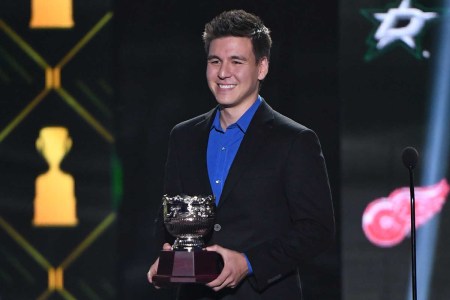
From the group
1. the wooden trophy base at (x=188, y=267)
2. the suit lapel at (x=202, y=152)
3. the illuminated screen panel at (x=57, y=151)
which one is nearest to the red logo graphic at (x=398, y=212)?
the illuminated screen panel at (x=57, y=151)

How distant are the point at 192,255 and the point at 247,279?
21 cm

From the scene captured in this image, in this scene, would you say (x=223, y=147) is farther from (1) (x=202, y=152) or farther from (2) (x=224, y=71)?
(2) (x=224, y=71)

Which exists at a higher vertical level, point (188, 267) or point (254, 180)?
point (254, 180)

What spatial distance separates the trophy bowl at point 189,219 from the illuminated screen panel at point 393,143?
2.42 meters

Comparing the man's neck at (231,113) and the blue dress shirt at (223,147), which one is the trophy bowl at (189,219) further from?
the man's neck at (231,113)

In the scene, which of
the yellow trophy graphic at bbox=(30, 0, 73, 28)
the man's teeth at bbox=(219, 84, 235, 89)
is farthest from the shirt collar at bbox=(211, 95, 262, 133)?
the yellow trophy graphic at bbox=(30, 0, 73, 28)

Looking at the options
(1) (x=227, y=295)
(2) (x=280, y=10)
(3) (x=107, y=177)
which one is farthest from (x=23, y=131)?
(1) (x=227, y=295)

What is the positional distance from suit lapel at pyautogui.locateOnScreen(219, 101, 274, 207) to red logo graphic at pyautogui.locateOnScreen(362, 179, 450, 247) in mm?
2263

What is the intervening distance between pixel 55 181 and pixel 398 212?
5.64ft

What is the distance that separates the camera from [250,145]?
8.59ft

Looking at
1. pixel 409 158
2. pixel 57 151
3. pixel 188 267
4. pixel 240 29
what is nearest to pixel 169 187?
pixel 188 267

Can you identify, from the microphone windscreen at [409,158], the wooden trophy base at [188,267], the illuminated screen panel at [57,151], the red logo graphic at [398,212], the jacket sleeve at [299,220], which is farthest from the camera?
the illuminated screen panel at [57,151]

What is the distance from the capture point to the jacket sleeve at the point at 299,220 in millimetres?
2508

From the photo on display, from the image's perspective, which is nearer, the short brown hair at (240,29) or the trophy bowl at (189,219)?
the trophy bowl at (189,219)
